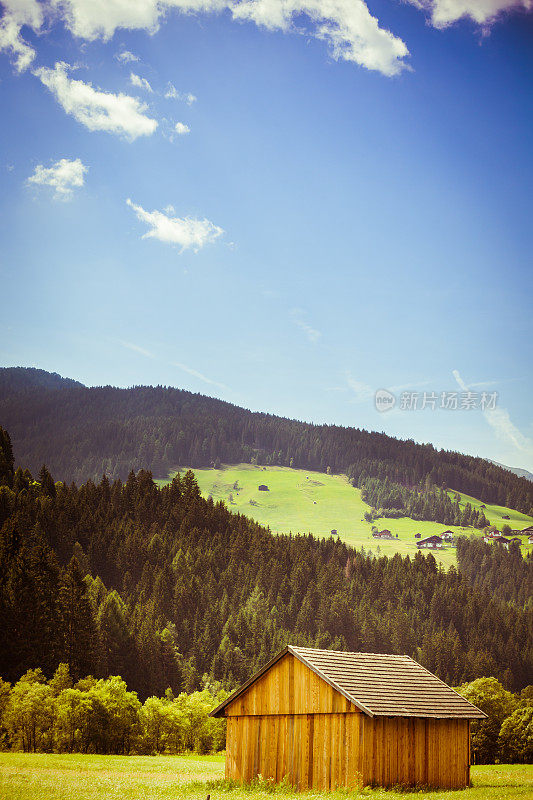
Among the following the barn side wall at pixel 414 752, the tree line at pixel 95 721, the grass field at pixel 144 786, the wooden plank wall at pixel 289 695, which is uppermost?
the wooden plank wall at pixel 289 695

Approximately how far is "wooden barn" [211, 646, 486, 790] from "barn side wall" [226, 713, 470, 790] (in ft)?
0.17

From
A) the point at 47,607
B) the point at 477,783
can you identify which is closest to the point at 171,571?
the point at 47,607

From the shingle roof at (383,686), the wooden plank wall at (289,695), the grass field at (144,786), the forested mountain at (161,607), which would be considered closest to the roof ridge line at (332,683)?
the shingle roof at (383,686)

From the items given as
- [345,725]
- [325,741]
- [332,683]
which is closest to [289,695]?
[325,741]

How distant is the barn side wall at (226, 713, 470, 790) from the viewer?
1581 inches

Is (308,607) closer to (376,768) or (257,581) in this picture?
(257,581)

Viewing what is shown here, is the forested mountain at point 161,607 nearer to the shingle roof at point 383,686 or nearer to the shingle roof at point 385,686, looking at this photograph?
the shingle roof at point 383,686

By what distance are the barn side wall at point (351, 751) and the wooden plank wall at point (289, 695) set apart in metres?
0.40

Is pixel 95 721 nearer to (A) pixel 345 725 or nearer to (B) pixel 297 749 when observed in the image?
(B) pixel 297 749

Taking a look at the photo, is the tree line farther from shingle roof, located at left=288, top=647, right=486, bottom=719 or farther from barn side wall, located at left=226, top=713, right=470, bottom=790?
shingle roof, located at left=288, top=647, right=486, bottom=719

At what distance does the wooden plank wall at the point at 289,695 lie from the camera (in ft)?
139

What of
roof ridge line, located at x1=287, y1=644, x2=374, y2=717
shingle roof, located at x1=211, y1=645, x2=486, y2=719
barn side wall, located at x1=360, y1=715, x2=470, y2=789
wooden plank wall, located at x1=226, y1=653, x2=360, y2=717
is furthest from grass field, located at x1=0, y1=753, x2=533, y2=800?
wooden plank wall, located at x1=226, y1=653, x2=360, y2=717

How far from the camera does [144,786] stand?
139 feet

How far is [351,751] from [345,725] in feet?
4.47
